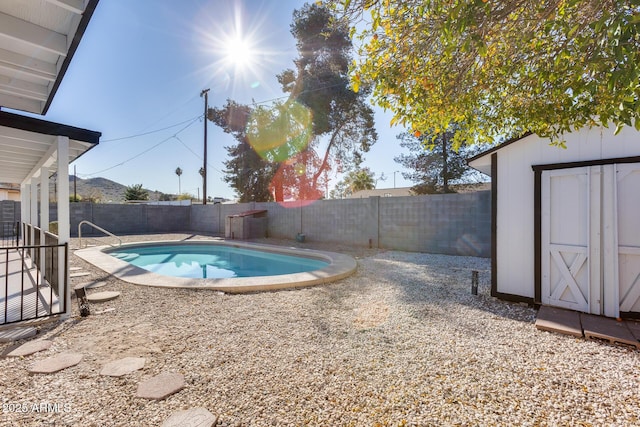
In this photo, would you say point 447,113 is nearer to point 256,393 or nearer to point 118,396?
point 256,393

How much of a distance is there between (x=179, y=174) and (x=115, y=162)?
26.6 metres

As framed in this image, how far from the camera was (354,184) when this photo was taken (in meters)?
33.8

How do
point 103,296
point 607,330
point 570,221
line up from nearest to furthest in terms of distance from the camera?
point 607,330 → point 570,221 → point 103,296

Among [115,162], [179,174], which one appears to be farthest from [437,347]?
[179,174]

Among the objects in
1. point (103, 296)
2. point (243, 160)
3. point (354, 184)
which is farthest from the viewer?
point (354, 184)

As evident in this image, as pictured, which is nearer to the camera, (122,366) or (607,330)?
(122,366)

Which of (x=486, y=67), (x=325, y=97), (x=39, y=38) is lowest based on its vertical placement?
(x=486, y=67)

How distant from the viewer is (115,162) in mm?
28312

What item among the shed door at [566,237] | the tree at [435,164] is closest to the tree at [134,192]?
the tree at [435,164]

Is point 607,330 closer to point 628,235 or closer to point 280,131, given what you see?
point 628,235

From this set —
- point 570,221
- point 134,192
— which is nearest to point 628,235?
point 570,221

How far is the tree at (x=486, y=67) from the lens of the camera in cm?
230

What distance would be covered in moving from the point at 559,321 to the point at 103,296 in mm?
6127

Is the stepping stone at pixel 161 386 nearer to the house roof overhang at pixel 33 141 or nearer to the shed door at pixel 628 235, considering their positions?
the house roof overhang at pixel 33 141
